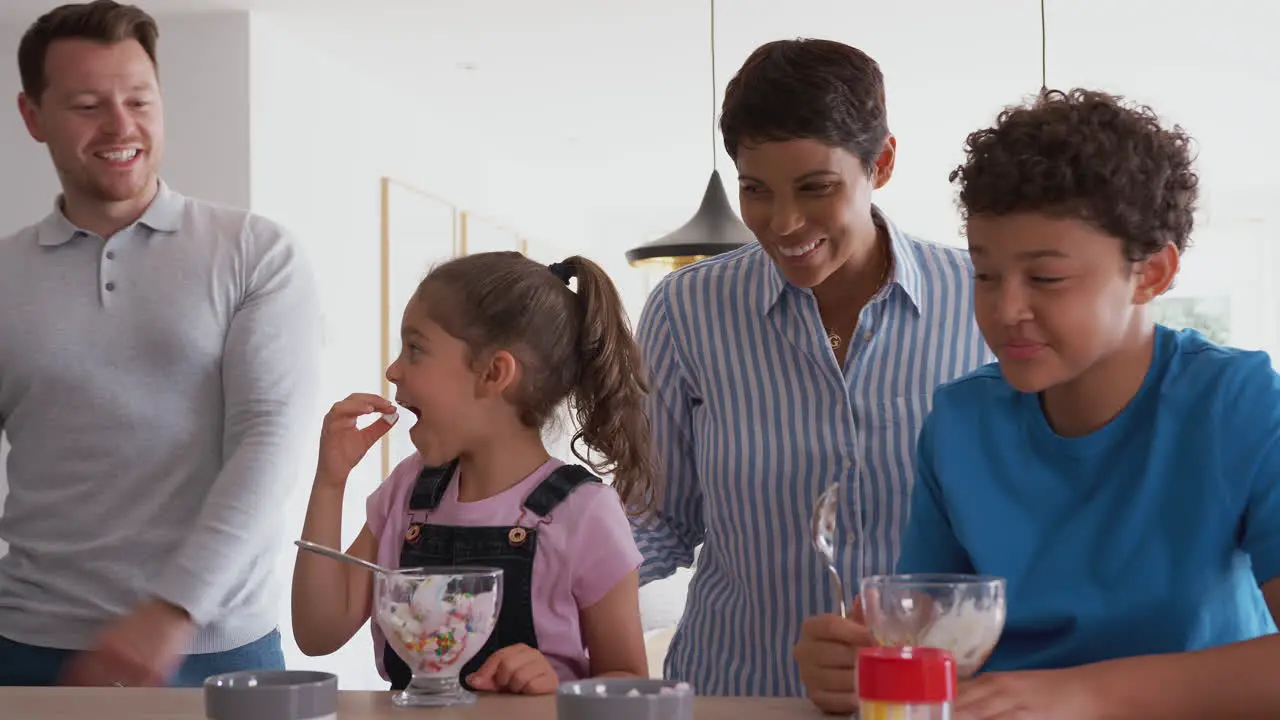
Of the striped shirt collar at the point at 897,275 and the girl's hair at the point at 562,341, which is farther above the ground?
the striped shirt collar at the point at 897,275

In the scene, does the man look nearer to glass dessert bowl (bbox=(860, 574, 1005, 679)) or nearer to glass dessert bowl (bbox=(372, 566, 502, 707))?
glass dessert bowl (bbox=(372, 566, 502, 707))

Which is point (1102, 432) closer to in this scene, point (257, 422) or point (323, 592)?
point (323, 592)

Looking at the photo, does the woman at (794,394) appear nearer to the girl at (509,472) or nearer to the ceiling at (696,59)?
the girl at (509,472)

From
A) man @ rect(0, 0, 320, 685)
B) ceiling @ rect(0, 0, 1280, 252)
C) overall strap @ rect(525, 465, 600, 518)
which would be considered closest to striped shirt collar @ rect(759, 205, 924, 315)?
overall strap @ rect(525, 465, 600, 518)

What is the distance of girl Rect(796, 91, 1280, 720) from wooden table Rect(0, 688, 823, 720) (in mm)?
81

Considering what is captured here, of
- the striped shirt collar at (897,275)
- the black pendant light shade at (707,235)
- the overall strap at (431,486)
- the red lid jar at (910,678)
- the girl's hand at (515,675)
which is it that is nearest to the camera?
the red lid jar at (910,678)

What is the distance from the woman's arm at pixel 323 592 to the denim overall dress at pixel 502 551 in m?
0.08

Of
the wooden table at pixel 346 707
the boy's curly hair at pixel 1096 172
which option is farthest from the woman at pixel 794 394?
the wooden table at pixel 346 707

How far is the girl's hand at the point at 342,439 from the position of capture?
1.69 meters

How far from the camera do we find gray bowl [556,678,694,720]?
1.02 metres

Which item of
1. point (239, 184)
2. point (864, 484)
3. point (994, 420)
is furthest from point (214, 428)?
point (239, 184)

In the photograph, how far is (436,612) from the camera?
49.4 inches

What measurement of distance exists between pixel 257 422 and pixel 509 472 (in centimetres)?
52

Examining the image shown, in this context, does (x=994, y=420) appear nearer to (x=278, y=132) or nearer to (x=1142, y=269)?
(x=1142, y=269)
